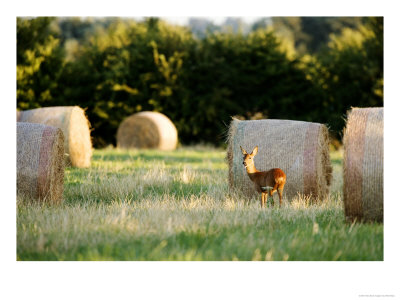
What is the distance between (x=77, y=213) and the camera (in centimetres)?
466

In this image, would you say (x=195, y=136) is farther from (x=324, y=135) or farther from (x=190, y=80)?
(x=324, y=135)

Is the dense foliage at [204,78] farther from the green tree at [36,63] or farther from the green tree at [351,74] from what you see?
the green tree at [36,63]

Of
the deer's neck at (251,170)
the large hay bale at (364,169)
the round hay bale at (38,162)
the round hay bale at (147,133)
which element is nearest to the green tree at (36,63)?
the round hay bale at (147,133)

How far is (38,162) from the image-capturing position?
5.18 m

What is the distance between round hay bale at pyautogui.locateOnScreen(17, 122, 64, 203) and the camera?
5.11 meters

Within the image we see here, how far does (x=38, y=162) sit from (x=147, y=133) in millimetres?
8280

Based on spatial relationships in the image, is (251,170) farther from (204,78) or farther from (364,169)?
(204,78)

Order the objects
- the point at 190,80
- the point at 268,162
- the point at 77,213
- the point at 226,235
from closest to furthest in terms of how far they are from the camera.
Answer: the point at 226,235 → the point at 77,213 → the point at 268,162 → the point at 190,80

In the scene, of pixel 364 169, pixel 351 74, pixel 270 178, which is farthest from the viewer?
pixel 351 74

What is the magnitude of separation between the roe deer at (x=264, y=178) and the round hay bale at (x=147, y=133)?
8286 mm

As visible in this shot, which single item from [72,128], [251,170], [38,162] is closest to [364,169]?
[251,170]

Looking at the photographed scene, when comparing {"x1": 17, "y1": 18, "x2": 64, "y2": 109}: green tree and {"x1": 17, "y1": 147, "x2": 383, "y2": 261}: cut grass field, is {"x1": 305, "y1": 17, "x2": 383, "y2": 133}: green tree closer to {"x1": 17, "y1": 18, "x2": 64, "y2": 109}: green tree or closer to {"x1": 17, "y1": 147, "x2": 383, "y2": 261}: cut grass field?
{"x1": 17, "y1": 18, "x2": 64, "y2": 109}: green tree
